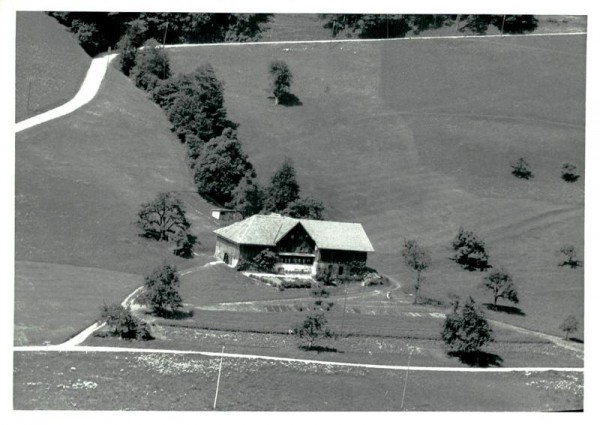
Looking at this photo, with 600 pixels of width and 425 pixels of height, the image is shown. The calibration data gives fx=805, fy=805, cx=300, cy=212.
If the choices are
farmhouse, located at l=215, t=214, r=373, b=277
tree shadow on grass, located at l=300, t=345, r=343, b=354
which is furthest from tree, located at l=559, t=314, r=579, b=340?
farmhouse, located at l=215, t=214, r=373, b=277

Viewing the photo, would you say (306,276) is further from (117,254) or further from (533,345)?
(533,345)

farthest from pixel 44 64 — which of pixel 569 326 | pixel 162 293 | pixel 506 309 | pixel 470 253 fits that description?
pixel 569 326

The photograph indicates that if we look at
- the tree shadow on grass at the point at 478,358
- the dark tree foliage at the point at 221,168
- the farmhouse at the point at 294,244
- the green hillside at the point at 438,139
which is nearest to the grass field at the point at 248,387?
the tree shadow on grass at the point at 478,358

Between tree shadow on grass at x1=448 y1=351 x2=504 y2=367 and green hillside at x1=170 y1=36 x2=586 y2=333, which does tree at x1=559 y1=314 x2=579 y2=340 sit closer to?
green hillside at x1=170 y1=36 x2=586 y2=333

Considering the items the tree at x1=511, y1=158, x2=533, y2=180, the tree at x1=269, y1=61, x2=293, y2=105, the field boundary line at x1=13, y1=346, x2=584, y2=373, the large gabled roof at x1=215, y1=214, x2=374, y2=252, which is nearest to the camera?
the field boundary line at x1=13, y1=346, x2=584, y2=373

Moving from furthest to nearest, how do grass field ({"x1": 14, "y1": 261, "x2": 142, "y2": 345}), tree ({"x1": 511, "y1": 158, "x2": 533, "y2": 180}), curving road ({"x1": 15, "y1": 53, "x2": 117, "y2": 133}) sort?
tree ({"x1": 511, "y1": 158, "x2": 533, "y2": 180})
curving road ({"x1": 15, "y1": 53, "x2": 117, "y2": 133})
grass field ({"x1": 14, "y1": 261, "x2": 142, "y2": 345})

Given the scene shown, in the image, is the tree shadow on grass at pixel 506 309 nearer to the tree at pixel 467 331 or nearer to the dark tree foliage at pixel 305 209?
the tree at pixel 467 331
